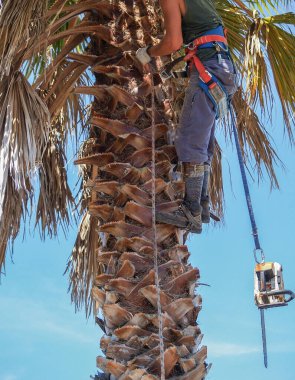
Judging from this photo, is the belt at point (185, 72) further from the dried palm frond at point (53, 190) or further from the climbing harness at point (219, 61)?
the dried palm frond at point (53, 190)

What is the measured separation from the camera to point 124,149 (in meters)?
5.62

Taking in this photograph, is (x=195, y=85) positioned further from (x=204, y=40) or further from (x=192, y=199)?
(x=192, y=199)

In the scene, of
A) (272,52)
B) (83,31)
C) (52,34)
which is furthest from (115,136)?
(272,52)

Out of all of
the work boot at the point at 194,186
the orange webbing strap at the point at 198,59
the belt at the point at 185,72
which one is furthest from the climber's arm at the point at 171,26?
the work boot at the point at 194,186

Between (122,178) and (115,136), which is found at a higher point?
(115,136)

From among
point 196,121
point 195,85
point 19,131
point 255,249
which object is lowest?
point 255,249

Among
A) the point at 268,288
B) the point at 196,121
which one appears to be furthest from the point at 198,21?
the point at 268,288

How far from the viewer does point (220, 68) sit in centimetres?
564

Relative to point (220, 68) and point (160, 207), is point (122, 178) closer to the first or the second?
point (160, 207)

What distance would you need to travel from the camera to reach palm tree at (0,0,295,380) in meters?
5.04

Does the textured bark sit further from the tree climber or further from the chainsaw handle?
the chainsaw handle

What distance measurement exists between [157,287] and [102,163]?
43.2 inches

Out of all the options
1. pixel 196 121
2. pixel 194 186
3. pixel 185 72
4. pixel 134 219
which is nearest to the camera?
pixel 134 219

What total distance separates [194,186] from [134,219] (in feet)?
1.81
